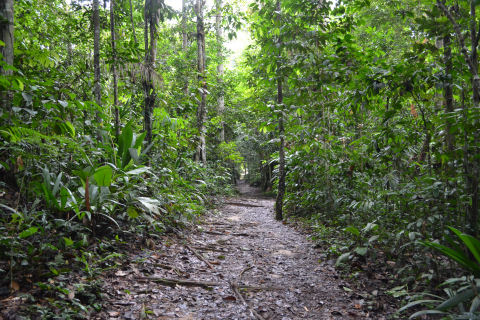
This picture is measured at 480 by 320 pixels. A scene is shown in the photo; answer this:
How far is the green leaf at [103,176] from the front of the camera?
3475mm

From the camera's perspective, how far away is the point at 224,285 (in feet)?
11.6

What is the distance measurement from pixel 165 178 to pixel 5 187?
2.86 m

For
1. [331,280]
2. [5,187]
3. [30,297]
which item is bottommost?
Result: [331,280]

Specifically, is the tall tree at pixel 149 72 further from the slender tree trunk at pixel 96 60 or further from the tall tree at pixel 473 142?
the tall tree at pixel 473 142

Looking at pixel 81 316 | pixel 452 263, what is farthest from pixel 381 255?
pixel 81 316

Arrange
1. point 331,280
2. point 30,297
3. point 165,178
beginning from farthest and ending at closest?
1. point 165,178
2. point 331,280
3. point 30,297

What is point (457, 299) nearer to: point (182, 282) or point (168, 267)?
point (182, 282)

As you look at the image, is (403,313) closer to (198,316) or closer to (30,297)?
(198,316)

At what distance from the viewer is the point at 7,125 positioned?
3.30m

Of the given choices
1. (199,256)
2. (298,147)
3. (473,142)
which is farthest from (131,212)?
(298,147)

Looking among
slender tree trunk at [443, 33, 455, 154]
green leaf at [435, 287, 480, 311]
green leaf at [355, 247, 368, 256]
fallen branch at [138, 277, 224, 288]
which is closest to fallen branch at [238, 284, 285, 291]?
fallen branch at [138, 277, 224, 288]

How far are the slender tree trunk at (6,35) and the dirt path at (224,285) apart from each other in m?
2.66

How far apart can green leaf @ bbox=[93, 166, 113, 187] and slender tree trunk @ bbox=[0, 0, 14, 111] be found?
4.72ft

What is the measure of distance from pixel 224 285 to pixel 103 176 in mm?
2119
